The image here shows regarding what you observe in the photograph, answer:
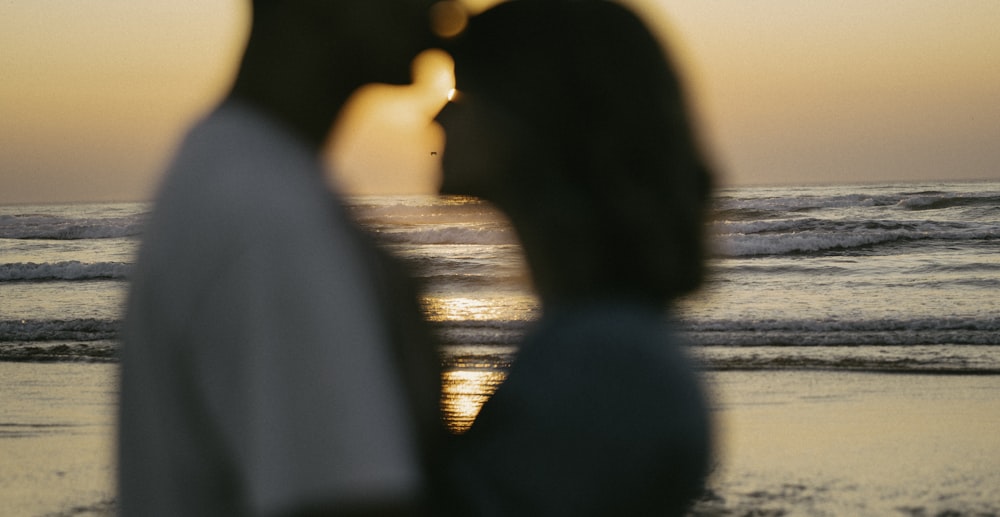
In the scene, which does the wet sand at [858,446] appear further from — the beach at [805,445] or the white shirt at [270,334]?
the white shirt at [270,334]

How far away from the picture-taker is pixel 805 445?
6.47 metres

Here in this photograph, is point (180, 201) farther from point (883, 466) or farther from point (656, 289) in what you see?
point (883, 466)

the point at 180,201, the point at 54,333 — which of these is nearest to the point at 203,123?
the point at 180,201

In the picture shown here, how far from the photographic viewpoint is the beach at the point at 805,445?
5.51 meters

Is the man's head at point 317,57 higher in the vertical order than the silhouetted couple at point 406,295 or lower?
higher

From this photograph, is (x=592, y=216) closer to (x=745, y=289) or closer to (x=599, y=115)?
Answer: (x=599, y=115)

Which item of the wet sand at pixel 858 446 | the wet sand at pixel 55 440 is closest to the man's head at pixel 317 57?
the wet sand at pixel 858 446

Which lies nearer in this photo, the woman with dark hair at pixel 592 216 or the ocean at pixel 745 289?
the woman with dark hair at pixel 592 216

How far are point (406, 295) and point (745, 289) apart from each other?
576 inches

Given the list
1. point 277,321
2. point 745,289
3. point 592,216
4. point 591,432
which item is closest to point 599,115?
point 592,216

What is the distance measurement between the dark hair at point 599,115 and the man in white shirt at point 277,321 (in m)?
0.34

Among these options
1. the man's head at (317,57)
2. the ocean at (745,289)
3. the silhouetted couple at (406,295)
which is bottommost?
the ocean at (745,289)

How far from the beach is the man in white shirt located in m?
3.39

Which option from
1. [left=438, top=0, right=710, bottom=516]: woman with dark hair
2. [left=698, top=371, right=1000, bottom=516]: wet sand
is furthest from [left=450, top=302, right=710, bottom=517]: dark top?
[left=698, top=371, right=1000, bottom=516]: wet sand
